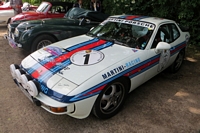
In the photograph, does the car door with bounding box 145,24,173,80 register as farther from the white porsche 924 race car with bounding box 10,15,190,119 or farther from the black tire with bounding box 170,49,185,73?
the black tire with bounding box 170,49,185,73

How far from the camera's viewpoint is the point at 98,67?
8.89 ft

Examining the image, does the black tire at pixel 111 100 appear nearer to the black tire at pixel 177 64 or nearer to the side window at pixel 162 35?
the side window at pixel 162 35

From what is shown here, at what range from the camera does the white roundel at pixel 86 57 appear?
286cm

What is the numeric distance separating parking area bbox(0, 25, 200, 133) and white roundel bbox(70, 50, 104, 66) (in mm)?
860

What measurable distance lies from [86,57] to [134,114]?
3.96ft

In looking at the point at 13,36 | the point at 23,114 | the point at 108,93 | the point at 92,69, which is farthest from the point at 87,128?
the point at 13,36

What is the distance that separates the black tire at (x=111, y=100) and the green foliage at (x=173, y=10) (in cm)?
464

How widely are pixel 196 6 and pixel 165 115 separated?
15.4ft

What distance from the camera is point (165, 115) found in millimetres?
3064

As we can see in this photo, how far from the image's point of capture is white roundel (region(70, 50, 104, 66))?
9.39 feet

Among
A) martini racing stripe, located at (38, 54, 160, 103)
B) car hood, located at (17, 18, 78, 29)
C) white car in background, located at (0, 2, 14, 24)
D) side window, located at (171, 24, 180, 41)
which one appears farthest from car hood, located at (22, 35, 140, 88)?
white car in background, located at (0, 2, 14, 24)

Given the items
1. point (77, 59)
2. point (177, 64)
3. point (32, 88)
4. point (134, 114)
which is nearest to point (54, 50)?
point (77, 59)

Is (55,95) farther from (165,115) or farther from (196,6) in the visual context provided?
(196,6)

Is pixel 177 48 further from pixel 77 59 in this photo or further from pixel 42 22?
pixel 42 22
